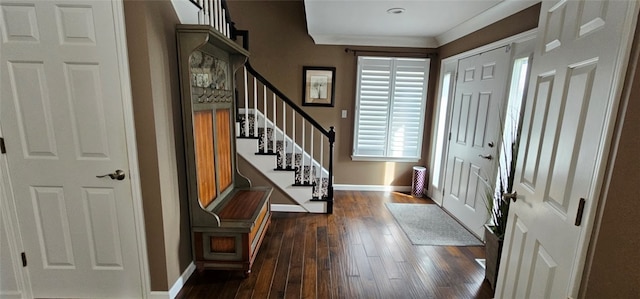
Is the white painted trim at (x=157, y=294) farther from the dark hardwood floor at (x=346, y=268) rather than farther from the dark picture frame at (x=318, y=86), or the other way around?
the dark picture frame at (x=318, y=86)

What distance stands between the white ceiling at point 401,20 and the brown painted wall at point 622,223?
1980 millimetres

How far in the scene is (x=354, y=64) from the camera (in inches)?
166

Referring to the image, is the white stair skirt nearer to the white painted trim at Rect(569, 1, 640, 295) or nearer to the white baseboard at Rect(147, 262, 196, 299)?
the white baseboard at Rect(147, 262, 196, 299)

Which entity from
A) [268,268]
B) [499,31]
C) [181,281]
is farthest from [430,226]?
[181,281]

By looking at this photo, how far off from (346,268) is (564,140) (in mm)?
1819

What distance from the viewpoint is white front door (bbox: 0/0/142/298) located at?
1579 millimetres

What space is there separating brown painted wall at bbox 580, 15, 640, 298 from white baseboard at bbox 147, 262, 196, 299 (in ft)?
7.54

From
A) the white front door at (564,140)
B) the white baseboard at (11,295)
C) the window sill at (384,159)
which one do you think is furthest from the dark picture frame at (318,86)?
the white baseboard at (11,295)

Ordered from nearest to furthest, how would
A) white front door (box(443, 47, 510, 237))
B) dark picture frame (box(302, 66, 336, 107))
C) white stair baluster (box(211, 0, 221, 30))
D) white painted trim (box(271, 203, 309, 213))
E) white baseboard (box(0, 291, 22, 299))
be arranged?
white baseboard (box(0, 291, 22, 299)) → white stair baluster (box(211, 0, 221, 30)) → white front door (box(443, 47, 510, 237)) → white painted trim (box(271, 203, 309, 213)) → dark picture frame (box(302, 66, 336, 107))

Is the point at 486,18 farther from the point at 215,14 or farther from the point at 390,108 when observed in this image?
the point at 215,14

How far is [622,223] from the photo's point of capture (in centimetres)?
91

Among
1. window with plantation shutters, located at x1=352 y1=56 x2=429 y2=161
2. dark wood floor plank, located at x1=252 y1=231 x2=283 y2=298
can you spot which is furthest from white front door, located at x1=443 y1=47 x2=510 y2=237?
dark wood floor plank, located at x1=252 y1=231 x2=283 y2=298

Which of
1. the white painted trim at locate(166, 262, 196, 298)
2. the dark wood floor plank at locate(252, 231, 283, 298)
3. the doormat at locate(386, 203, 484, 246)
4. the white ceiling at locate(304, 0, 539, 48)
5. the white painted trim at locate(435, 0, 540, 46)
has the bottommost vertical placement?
the dark wood floor plank at locate(252, 231, 283, 298)

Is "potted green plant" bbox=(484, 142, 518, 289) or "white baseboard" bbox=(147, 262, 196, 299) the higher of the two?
"potted green plant" bbox=(484, 142, 518, 289)
